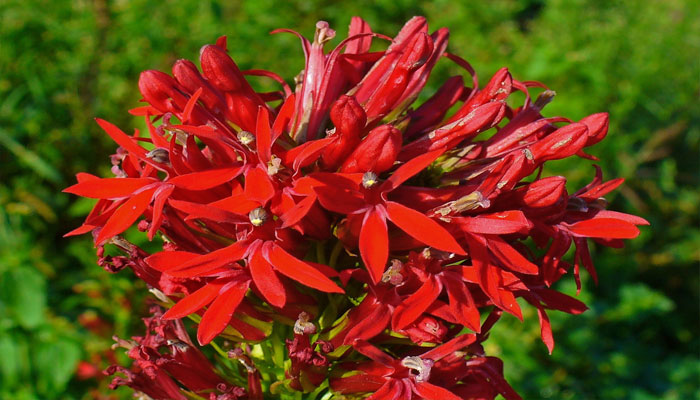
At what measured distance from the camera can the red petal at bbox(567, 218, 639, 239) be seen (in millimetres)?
1051

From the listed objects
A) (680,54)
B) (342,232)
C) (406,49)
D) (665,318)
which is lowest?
(665,318)

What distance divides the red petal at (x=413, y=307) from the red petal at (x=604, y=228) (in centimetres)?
30

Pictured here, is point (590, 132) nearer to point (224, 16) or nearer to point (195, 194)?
point (195, 194)

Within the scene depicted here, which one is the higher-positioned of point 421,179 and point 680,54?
point 421,179

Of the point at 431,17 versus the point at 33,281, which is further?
the point at 431,17

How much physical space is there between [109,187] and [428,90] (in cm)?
146

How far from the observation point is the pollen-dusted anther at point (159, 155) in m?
1.01

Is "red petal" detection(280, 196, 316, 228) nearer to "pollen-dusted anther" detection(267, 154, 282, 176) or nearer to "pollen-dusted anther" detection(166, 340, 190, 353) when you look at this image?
"pollen-dusted anther" detection(267, 154, 282, 176)

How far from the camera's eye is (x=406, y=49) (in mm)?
1085

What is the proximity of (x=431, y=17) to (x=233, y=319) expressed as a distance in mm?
3386

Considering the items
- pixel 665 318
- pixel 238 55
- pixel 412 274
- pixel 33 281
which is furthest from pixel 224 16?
pixel 665 318

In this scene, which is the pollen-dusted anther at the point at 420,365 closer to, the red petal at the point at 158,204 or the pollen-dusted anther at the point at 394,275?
the pollen-dusted anther at the point at 394,275

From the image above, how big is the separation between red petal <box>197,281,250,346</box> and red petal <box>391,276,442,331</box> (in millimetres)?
217

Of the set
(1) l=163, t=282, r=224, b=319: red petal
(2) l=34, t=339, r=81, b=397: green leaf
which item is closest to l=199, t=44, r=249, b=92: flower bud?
(1) l=163, t=282, r=224, b=319: red petal
